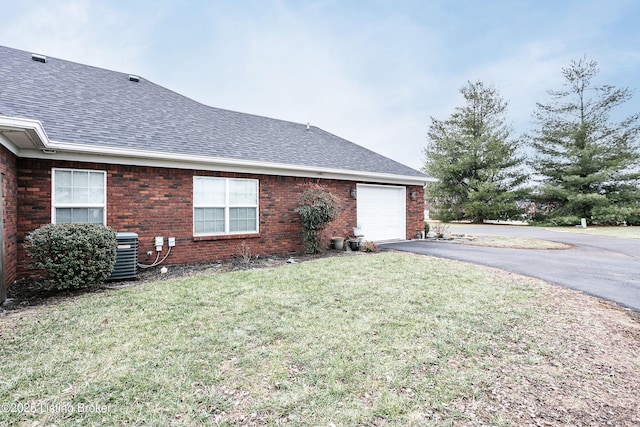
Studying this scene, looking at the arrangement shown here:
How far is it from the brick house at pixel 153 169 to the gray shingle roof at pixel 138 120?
42mm

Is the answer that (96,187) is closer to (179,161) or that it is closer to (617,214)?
(179,161)

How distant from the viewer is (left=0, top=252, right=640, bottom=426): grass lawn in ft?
7.40

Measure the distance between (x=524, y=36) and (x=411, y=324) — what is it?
52.6 feet

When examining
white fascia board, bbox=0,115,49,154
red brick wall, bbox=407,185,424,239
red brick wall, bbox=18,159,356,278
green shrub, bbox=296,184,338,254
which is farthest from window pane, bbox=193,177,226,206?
red brick wall, bbox=407,185,424,239

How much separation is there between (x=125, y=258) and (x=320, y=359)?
5099 millimetres

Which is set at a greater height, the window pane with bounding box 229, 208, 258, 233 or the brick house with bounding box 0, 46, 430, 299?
the brick house with bounding box 0, 46, 430, 299

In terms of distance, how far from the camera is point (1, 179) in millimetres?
4734

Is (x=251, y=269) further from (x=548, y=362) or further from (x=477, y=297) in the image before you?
(x=548, y=362)

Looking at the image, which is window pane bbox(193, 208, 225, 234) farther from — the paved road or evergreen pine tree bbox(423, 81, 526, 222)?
evergreen pine tree bbox(423, 81, 526, 222)

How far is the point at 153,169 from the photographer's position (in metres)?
7.36

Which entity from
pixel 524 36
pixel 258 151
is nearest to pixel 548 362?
pixel 258 151

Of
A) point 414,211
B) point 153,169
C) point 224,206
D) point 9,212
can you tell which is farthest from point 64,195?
point 414,211

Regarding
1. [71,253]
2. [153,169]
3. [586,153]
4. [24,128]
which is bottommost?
[71,253]

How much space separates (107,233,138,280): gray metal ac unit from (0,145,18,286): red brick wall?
5.00 ft
